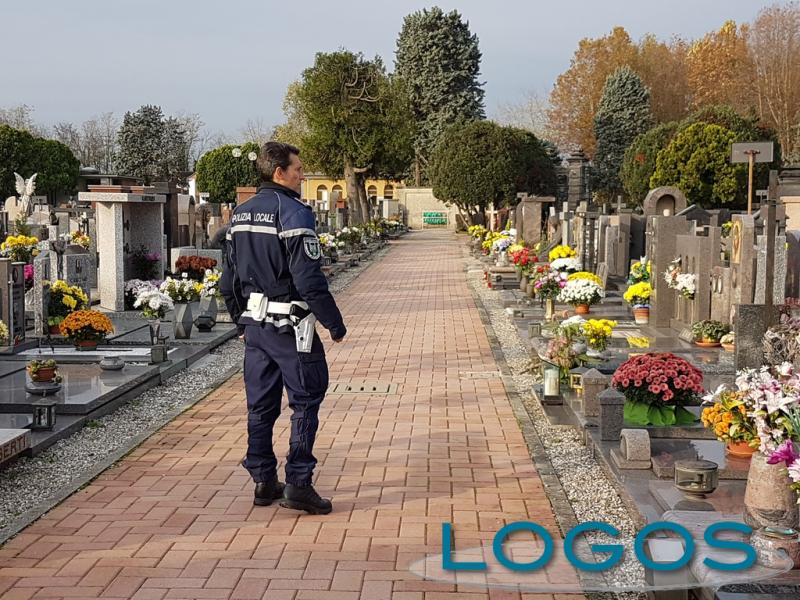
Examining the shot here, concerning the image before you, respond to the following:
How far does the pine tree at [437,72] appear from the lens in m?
64.0

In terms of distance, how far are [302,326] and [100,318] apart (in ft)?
20.1

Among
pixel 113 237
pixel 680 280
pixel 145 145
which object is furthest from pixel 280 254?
pixel 145 145

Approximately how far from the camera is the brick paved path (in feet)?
14.6

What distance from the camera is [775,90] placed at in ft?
176

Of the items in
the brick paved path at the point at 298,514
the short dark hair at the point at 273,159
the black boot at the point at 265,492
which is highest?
the short dark hair at the point at 273,159

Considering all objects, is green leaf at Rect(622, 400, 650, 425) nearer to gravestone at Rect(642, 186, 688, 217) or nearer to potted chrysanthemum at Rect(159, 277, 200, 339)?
potted chrysanthemum at Rect(159, 277, 200, 339)

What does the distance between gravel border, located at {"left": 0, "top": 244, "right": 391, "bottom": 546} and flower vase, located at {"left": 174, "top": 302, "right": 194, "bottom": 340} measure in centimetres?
150

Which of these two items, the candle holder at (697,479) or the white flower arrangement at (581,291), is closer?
the candle holder at (697,479)

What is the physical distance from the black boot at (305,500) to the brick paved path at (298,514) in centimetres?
6

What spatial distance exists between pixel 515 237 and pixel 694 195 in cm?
1838

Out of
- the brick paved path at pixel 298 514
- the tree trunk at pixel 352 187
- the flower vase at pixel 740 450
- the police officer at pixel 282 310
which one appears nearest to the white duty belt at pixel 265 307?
the police officer at pixel 282 310

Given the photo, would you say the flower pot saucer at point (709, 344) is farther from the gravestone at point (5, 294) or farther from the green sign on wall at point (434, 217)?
the green sign on wall at point (434, 217)

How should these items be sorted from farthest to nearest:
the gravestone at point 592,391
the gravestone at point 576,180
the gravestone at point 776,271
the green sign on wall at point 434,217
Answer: the green sign on wall at point 434,217
the gravestone at point 576,180
the gravestone at point 776,271
the gravestone at point 592,391

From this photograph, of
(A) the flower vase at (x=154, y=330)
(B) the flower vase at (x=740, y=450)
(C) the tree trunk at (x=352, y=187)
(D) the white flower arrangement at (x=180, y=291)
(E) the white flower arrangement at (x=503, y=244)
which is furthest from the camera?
(C) the tree trunk at (x=352, y=187)
